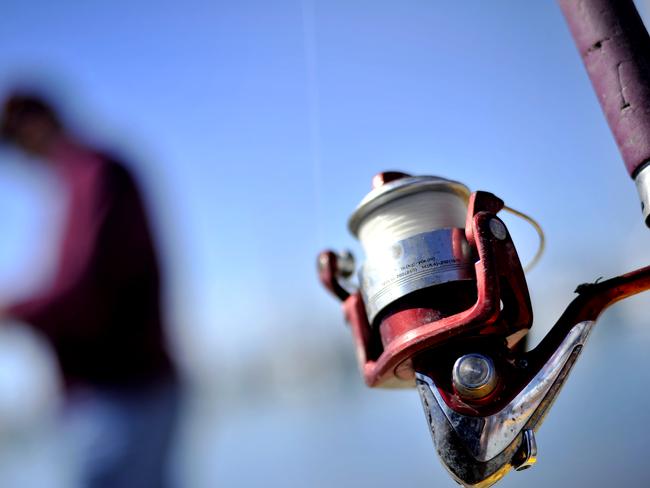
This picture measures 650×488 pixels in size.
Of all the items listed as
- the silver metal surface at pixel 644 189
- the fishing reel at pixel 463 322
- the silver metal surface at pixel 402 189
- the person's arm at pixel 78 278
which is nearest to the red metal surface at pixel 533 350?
the fishing reel at pixel 463 322

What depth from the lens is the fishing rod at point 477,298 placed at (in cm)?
127

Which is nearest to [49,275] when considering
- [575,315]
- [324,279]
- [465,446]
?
[324,279]

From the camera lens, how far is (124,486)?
5.32ft

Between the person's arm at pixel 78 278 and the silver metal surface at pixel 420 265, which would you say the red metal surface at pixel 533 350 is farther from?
the person's arm at pixel 78 278

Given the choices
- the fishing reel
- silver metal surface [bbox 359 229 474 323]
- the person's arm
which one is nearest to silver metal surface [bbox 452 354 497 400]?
the fishing reel

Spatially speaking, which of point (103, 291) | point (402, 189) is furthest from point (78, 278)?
point (402, 189)

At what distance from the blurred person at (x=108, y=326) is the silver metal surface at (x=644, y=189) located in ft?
3.79

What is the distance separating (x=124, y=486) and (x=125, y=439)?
0.35ft

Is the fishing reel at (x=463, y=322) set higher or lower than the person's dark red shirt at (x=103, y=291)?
lower

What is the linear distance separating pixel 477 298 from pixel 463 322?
8 centimetres

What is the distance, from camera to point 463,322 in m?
1.30

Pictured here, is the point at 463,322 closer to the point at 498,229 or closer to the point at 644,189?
the point at 498,229

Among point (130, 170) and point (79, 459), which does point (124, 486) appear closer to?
point (79, 459)

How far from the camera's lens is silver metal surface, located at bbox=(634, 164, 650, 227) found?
4.29 feet
